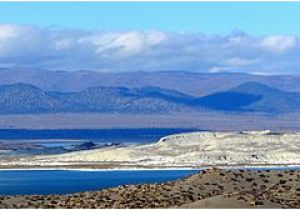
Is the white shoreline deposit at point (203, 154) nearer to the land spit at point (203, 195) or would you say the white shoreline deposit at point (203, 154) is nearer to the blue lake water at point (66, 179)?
the blue lake water at point (66, 179)

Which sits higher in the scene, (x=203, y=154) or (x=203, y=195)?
(x=203, y=154)

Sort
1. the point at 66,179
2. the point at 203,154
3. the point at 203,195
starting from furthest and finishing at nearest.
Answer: the point at 203,154, the point at 66,179, the point at 203,195

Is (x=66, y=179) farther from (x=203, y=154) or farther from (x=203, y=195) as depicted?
(x=203, y=195)

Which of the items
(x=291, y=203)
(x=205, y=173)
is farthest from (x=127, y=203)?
(x=205, y=173)

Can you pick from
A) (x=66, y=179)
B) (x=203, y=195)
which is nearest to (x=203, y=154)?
(x=66, y=179)

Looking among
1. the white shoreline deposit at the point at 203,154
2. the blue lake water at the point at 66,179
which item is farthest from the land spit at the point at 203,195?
the white shoreline deposit at the point at 203,154

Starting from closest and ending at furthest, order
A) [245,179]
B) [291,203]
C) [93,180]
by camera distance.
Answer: [291,203] < [245,179] < [93,180]

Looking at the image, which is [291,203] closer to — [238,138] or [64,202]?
[64,202]
